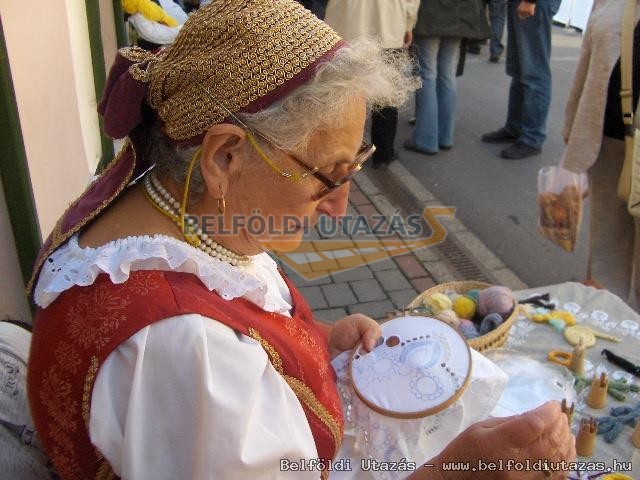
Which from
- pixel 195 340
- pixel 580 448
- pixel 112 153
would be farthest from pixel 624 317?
pixel 112 153

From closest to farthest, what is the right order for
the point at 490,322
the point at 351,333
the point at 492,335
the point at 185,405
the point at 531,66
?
the point at 185,405 < the point at 351,333 < the point at 492,335 < the point at 490,322 < the point at 531,66

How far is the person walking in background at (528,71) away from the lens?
17.5 ft

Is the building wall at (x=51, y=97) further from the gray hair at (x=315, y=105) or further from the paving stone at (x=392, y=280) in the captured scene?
the paving stone at (x=392, y=280)

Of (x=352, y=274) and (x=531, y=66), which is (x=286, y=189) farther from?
(x=531, y=66)

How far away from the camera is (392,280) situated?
4.02 metres

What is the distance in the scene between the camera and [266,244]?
151cm

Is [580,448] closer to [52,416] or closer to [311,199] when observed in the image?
[311,199]

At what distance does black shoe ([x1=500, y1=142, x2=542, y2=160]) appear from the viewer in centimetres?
592

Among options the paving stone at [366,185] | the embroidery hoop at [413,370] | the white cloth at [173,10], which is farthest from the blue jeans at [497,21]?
the embroidery hoop at [413,370]

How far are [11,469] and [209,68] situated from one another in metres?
0.91

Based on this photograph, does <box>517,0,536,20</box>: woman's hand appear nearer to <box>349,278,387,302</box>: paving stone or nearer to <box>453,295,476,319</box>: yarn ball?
<box>349,278,387,302</box>: paving stone

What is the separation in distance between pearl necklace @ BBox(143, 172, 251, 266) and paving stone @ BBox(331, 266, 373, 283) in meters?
2.60

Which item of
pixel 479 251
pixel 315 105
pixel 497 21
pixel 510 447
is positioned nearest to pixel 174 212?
pixel 315 105

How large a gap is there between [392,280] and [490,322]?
5.70ft
